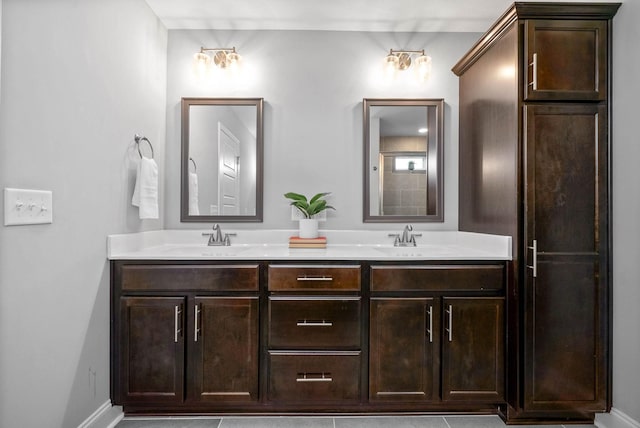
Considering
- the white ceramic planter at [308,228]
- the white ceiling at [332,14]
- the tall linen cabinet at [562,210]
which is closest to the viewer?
the tall linen cabinet at [562,210]

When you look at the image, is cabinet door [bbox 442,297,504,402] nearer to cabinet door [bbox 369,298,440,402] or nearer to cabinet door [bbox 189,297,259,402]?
cabinet door [bbox 369,298,440,402]

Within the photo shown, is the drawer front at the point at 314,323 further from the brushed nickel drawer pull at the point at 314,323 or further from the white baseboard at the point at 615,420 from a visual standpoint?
the white baseboard at the point at 615,420

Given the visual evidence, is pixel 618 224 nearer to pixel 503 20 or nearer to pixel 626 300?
pixel 626 300

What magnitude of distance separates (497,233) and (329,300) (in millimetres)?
973

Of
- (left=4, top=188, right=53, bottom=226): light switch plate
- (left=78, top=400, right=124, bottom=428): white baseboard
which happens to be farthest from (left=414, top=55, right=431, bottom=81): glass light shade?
(left=78, top=400, right=124, bottom=428): white baseboard

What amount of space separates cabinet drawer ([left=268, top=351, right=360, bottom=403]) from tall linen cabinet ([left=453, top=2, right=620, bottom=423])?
81cm

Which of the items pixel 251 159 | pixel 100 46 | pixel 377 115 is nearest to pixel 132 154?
pixel 100 46

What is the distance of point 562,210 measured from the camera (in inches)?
68.3

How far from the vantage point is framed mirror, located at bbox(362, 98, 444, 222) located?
2398 mm

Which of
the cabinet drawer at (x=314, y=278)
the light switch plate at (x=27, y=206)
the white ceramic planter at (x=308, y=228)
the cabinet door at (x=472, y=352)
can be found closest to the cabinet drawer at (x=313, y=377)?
the cabinet drawer at (x=314, y=278)

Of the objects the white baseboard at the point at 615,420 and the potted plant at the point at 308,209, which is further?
the potted plant at the point at 308,209

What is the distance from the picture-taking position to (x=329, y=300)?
5.94ft

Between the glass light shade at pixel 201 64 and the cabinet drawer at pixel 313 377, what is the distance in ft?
5.94

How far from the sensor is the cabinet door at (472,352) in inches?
70.9
